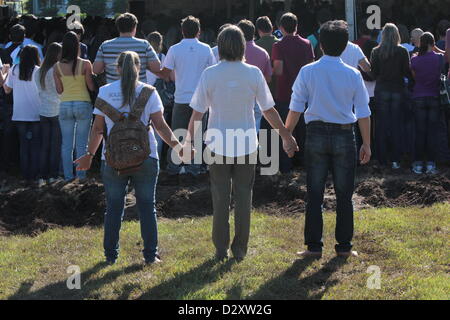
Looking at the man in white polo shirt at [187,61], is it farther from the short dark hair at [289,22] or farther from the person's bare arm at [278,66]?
the short dark hair at [289,22]

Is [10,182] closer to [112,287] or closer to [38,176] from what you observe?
[38,176]

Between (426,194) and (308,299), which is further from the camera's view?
(426,194)

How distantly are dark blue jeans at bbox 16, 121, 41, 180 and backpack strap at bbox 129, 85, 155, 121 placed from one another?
4.47 metres

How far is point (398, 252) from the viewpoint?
22.7 feet

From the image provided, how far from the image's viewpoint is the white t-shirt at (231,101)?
20.5 feet

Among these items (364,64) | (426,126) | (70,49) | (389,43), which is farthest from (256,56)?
(426,126)

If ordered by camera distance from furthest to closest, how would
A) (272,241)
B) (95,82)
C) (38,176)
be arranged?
(38,176) → (95,82) → (272,241)

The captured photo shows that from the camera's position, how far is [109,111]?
6254 mm

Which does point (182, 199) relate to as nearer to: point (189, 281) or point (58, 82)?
point (58, 82)

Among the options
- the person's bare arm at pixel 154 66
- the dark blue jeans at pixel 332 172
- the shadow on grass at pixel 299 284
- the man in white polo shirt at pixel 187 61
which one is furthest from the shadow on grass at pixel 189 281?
the man in white polo shirt at pixel 187 61

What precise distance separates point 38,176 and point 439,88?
5374 millimetres

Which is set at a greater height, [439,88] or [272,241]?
[439,88]

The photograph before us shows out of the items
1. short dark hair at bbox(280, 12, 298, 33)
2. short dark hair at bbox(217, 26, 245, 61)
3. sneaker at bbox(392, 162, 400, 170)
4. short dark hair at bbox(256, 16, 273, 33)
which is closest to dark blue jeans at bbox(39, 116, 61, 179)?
short dark hair at bbox(256, 16, 273, 33)
